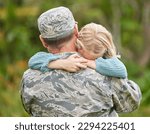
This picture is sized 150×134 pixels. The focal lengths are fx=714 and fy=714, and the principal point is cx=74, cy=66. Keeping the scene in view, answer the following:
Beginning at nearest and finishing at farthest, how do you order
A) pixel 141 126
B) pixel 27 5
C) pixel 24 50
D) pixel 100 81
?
pixel 100 81, pixel 141 126, pixel 24 50, pixel 27 5

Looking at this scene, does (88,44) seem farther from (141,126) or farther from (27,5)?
(27,5)

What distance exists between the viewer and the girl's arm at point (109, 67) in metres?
4.30

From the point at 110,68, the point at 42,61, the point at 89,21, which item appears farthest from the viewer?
the point at 89,21

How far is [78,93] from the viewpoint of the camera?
430 centimetres

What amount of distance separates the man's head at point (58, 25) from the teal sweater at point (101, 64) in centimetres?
10

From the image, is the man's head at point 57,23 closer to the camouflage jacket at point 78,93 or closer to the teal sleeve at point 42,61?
the teal sleeve at point 42,61

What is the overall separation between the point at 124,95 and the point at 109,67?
7.9 inches

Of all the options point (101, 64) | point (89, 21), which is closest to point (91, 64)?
point (101, 64)

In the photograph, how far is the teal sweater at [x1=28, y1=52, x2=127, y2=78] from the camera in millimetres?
4305

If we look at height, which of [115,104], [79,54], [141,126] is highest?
[79,54]

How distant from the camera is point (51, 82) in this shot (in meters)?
4.36

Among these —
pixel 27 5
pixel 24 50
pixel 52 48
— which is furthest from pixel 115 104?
pixel 27 5

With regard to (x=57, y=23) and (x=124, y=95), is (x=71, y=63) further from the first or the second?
(x=124, y=95)

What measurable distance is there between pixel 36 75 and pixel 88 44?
374 mm
